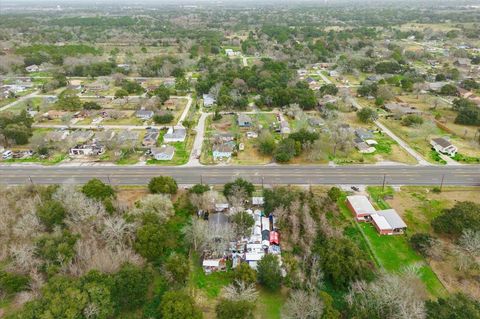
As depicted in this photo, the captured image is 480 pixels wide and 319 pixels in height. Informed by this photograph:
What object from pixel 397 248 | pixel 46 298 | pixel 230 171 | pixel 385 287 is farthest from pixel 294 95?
pixel 46 298

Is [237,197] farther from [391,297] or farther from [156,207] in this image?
[391,297]

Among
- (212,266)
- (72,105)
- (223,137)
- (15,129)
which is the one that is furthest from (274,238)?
(72,105)

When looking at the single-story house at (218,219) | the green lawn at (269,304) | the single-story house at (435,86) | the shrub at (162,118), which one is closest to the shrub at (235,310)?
the green lawn at (269,304)

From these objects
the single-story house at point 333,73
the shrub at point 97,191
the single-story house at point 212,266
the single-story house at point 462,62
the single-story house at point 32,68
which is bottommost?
the single-story house at point 212,266

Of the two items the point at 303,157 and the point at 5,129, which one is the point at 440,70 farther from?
the point at 5,129

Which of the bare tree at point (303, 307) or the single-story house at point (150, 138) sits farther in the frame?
the single-story house at point (150, 138)

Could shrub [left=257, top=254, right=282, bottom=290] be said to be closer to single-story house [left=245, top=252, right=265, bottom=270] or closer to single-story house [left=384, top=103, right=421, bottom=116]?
single-story house [left=245, top=252, right=265, bottom=270]

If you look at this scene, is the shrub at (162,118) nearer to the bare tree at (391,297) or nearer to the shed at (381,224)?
the shed at (381,224)
